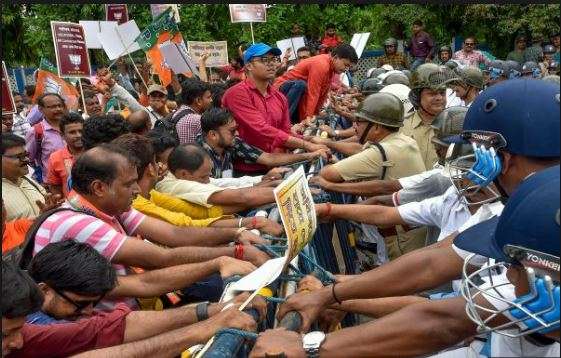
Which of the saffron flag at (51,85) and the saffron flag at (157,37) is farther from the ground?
the saffron flag at (157,37)

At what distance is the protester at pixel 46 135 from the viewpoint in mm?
7254

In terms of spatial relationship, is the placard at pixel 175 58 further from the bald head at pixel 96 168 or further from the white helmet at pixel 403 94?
the bald head at pixel 96 168

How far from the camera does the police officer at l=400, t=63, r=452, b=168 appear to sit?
19.5 feet

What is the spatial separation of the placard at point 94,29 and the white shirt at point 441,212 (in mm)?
7480

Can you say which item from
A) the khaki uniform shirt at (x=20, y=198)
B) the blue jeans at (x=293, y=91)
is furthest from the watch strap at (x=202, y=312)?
the blue jeans at (x=293, y=91)

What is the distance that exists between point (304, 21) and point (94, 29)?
1601 cm

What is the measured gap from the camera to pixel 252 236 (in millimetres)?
3793

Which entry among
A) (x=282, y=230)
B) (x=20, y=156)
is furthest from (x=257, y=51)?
(x=282, y=230)

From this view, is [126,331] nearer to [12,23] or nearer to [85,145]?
[85,145]

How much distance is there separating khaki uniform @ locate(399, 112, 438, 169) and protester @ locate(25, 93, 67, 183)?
3385mm

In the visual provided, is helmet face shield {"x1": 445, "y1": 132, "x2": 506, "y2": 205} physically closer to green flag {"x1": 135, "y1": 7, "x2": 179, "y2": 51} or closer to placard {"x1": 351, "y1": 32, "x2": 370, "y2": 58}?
green flag {"x1": 135, "y1": 7, "x2": 179, "y2": 51}

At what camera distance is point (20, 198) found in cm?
531

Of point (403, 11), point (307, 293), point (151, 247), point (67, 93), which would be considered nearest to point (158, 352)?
point (307, 293)

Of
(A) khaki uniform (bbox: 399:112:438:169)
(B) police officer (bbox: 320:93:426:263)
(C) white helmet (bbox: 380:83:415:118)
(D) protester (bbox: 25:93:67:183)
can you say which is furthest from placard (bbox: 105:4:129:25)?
(B) police officer (bbox: 320:93:426:263)
